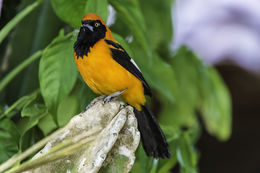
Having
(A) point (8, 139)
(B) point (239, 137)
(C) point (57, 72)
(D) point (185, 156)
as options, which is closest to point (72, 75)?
(C) point (57, 72)

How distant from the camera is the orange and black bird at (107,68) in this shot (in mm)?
522

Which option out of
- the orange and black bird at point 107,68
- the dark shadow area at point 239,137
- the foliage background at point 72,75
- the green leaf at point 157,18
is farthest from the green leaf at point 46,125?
the dark shadow area at point 239,137

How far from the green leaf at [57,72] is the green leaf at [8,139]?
0.28 ft

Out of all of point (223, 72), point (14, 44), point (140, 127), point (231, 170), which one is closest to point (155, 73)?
point (140, 127)

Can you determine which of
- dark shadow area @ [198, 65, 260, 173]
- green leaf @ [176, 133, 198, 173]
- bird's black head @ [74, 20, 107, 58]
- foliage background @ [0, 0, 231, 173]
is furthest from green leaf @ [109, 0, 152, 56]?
dark shadow area @ [198, 65, 260, 173]

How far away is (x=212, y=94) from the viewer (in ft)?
3.23

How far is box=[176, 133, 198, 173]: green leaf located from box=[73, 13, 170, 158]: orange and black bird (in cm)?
16

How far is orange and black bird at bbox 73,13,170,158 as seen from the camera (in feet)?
1.71

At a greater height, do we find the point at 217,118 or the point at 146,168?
the point at 146,168

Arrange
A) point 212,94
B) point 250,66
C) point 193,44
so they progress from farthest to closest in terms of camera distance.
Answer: point 193,44, point 250,66, point 212,94

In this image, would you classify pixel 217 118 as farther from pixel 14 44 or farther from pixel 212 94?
pixel 14 44

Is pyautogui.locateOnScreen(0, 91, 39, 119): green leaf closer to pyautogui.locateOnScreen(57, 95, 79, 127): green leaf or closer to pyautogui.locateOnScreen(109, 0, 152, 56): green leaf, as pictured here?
pyautogui.locateOnScreen(57, 95, 79, 127): green leaf

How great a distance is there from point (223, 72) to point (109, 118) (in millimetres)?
1349

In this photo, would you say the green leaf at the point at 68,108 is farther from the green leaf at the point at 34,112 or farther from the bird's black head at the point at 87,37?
the bird's black head at the point at 87,37
